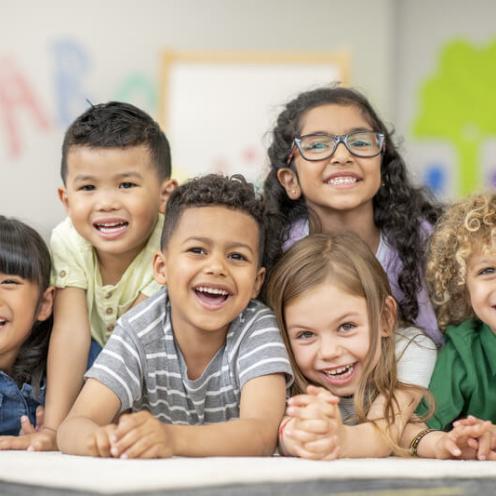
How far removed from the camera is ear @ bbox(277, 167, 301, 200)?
1.97 meters

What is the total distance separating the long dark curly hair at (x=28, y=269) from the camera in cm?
166

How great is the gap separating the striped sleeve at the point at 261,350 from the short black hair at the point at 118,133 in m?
0.45

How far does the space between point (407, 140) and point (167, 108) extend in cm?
122

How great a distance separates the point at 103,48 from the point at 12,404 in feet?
8.93

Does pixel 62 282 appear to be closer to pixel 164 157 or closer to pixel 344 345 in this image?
pixel 164 157

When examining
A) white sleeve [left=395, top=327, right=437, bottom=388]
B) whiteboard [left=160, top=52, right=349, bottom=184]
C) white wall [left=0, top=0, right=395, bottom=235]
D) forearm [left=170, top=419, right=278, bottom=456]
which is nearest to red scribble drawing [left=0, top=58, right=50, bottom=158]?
white wall [left=0, top=0, right=395, bottom=235]

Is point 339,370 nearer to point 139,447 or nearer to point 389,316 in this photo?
point 389,316

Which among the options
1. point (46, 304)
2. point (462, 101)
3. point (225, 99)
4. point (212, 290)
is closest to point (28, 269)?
point (46, 304)

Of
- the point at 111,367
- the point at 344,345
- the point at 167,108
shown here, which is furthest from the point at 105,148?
the point at 167,108

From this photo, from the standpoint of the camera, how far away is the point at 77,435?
4.29 ft

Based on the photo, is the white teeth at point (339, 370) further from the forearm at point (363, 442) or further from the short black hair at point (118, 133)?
the short black hair at point (118, 133)

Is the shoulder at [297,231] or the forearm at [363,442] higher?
the shoulder at [297,231]

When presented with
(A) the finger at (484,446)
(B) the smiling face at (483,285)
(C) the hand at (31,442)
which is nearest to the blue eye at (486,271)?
(B) the smiling face at (483,285)

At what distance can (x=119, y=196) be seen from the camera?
5.73ft
